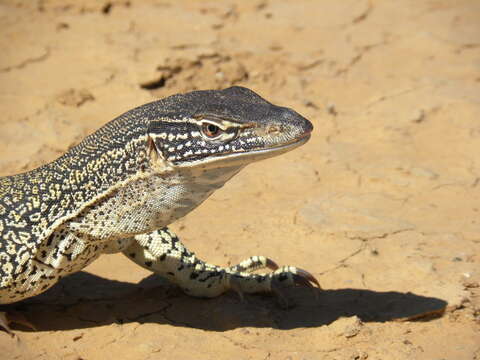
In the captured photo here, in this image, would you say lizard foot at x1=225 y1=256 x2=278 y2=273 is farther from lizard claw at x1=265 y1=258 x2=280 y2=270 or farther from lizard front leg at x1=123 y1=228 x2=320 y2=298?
lizard front leg at x1=123 y1=228 x2=320 y2=298

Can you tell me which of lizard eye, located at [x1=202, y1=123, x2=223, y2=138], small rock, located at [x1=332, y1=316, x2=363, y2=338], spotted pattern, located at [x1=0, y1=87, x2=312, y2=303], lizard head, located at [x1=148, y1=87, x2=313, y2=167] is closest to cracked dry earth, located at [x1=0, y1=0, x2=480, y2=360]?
small rock, located at [x1=332, y1=316, x2=363, y2=338]

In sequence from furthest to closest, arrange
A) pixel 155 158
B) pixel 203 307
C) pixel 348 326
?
pixel 203 307 < pixel 348 326 < pixel 155 158

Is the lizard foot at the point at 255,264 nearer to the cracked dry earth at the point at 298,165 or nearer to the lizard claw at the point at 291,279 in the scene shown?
the lizard claw at the point at 291,279

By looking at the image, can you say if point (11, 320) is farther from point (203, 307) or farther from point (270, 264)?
point (270, 264)

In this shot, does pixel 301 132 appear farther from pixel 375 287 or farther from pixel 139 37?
pixel 139 37

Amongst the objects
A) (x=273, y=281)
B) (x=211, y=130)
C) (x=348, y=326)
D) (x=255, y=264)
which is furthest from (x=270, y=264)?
(x=211, y=130)

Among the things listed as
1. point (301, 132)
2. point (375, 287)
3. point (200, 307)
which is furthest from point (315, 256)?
point (301, 132)
